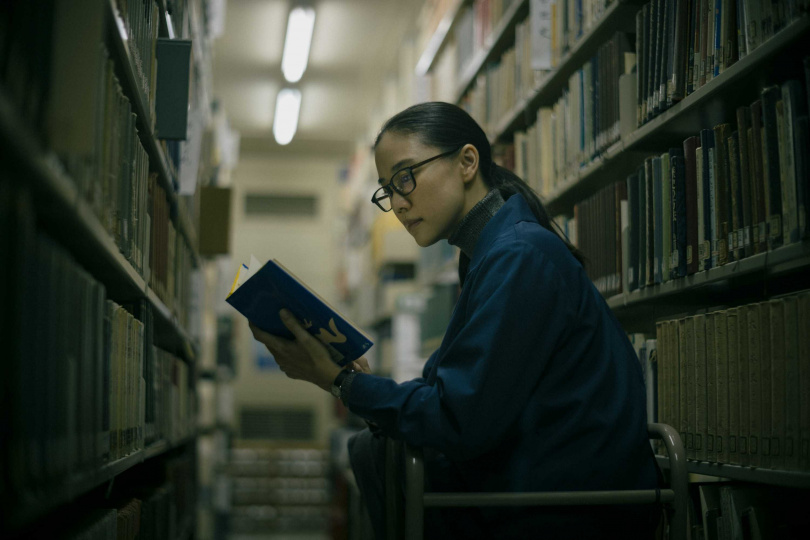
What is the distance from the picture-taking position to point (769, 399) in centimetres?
133

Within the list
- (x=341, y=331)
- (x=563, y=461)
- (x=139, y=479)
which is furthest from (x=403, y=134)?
(x=139, y=479)

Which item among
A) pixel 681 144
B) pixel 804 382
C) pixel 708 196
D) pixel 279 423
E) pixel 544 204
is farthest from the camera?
pixel 279 423

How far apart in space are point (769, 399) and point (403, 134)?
0.88m

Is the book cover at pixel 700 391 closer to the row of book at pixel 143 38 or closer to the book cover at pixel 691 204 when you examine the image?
the book cover at pixel 691 204

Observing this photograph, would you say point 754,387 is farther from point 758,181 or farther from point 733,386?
point 758,181

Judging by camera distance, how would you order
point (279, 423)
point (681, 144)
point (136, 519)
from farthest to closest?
point (279, 423) → point (681, 144) → point (136, 519)

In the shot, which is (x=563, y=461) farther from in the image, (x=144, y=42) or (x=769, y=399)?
(x=144, y=42)

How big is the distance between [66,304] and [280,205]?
740cm

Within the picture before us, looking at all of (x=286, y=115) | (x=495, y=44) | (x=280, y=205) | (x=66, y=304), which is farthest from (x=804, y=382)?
(x=280, y=205)

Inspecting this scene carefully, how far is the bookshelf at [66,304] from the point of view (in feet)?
2.64

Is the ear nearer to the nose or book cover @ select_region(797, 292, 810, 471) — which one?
the nose

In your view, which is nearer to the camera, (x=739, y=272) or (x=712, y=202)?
(x=739, y=272)

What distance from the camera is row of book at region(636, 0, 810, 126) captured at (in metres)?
1.39

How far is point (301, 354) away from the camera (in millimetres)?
1513
